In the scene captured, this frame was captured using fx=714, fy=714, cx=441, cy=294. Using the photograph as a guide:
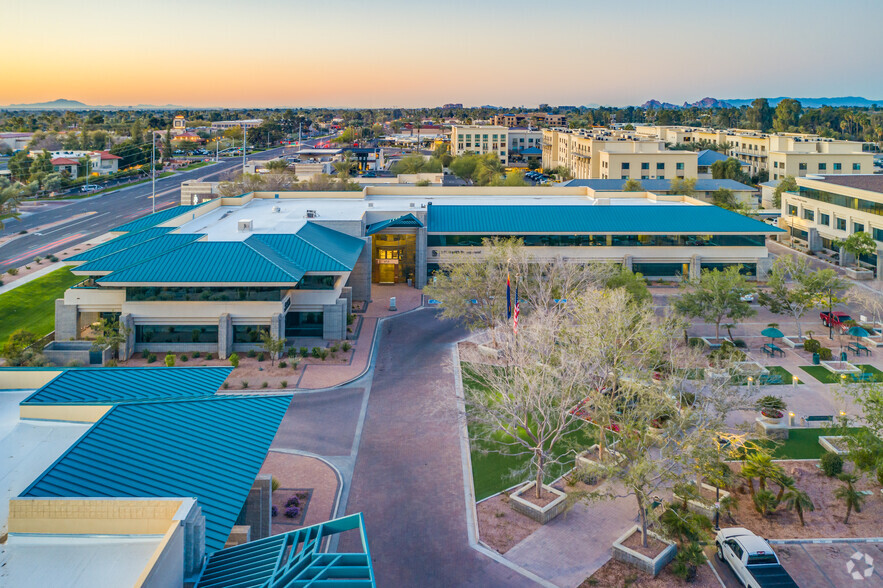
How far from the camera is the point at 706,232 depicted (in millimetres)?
65625

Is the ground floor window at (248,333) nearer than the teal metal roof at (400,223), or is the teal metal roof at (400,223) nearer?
the ground floor window at (248,333)

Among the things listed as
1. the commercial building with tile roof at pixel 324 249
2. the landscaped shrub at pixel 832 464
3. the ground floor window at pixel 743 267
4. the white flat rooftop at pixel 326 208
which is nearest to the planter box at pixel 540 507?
the landscaped shrub at pixel 832 464

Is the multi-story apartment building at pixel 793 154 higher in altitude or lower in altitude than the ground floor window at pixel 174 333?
higher

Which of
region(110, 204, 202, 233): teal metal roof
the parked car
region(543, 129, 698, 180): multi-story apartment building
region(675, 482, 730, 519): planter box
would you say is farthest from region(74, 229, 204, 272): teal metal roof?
region(543, 129, 698, 180): multi-story apartment building

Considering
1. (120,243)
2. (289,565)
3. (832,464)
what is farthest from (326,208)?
(289,565)

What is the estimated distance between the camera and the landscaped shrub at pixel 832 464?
30.4 metres

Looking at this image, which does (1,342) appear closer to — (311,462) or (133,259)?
(133,259)

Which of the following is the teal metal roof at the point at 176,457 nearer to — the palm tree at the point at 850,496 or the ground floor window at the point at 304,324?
the palm tree at the point at 850,496

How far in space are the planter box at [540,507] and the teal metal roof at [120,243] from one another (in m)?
35.5

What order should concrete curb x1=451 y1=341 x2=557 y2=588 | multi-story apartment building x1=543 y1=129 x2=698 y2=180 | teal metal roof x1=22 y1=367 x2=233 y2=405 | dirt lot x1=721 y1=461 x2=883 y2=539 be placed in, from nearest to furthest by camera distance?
concrete curb x1=451 y1=341 x2=557 y2=588, teal metal roof x1=22 y1=367 x2=233 y2=405, dirt lot x1=721 y1=461 x2=883 y2=539, multi-story apartment building x1=543 y1=129 x2=698 y2=180

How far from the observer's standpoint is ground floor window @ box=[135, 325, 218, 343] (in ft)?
156

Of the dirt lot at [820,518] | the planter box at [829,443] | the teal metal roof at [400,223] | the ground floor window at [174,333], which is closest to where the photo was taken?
the dirt lot at [820,518]

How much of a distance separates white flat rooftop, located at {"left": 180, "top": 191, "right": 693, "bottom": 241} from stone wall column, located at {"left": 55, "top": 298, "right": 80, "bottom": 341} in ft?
34.3

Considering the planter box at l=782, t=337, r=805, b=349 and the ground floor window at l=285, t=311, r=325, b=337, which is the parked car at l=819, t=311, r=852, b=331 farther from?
the ground floor window at l=285, t=311, r=325, b=337
